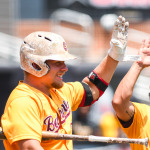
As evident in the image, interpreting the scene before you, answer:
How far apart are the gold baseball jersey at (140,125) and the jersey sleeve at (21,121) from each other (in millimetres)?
892

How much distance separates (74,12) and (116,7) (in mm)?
1924

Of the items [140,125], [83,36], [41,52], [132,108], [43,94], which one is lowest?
[83,36]

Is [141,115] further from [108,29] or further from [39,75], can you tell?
[108,29]

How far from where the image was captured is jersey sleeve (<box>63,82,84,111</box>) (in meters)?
2.76

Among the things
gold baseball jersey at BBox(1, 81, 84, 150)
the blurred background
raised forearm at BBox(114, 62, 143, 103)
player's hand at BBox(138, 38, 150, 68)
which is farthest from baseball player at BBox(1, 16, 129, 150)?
the blurred background

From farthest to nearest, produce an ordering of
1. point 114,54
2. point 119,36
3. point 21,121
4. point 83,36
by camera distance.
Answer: point 83,36, point 114,54, point 119,36, point 21,121

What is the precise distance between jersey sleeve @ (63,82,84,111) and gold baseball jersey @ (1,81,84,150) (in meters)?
0.03

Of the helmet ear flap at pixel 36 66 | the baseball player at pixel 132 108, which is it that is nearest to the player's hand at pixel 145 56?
the baseball player at pixel 132 108

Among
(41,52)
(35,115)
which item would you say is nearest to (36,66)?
(41,52)

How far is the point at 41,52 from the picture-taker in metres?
2.30

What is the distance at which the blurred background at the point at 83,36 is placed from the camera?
24.5ft

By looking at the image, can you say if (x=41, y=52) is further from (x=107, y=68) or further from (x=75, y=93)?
(x=107, y=68)

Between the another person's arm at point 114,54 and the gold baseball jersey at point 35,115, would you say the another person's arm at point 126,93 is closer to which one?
the another person's arm at point 114,54

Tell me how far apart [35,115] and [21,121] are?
135mm
